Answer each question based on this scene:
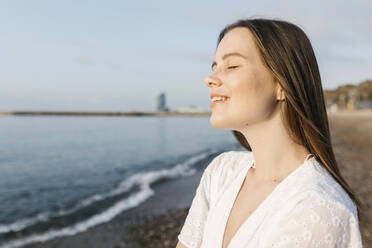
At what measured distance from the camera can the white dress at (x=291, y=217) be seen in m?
1.12

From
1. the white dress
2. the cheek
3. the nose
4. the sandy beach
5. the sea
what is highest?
the nose

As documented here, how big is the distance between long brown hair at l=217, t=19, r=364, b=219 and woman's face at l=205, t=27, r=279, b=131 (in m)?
0.06

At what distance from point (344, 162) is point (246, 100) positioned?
517 inches

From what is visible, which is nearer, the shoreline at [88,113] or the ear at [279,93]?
the ear at [279,93]

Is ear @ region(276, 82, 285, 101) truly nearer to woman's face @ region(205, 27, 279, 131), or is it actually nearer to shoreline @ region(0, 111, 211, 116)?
woman's face @ region(205, 27, 279, 131)

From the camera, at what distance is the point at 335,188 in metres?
1.27

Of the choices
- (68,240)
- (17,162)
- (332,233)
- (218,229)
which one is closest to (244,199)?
(218,229)

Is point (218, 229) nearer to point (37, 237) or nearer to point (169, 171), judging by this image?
point (37, 237)

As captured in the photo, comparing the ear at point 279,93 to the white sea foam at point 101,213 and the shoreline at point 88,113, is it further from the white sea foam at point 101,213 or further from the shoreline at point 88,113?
the shoreline at point 88,113

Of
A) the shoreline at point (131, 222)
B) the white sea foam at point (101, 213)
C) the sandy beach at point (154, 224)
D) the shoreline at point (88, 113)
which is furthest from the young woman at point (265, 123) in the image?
the shoreline at point (88, 113)

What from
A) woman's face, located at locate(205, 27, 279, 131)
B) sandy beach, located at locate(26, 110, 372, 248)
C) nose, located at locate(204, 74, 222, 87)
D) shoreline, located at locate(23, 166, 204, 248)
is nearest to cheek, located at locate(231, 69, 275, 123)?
woman's face, located at locate(205, 27, 279, 131)

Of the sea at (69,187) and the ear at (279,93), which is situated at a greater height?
the ear at (279,93)

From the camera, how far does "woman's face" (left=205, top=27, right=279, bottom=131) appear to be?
1560 mm

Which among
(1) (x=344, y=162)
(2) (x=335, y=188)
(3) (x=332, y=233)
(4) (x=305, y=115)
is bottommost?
(1) (x=344, y=162)
